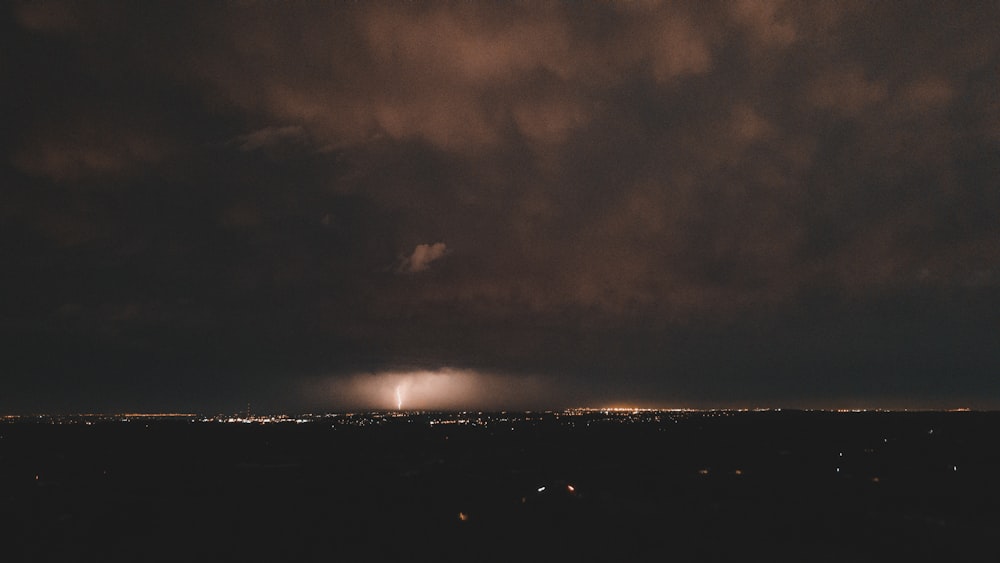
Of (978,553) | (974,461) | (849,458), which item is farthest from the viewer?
(849,458)

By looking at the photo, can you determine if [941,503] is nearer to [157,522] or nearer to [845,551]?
[845,551]

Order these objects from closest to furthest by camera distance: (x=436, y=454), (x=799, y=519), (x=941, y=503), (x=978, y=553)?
(x=978, y=553) → (x=799, y=519) → (x=941, y=503) → (x=436, y=454)

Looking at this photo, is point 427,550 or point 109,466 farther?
point 109,466

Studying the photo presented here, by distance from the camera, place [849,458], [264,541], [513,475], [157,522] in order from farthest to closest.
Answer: [849,458], [513,475], [157,522], [264,541]

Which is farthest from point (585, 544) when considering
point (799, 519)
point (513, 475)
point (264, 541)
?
point (513, 475)

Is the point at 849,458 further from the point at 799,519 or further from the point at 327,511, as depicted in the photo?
the point at 327,511

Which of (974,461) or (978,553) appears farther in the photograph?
(974,461)

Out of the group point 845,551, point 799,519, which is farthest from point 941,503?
point 845,551

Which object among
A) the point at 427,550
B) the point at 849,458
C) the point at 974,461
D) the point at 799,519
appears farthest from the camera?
the point at 849,458
